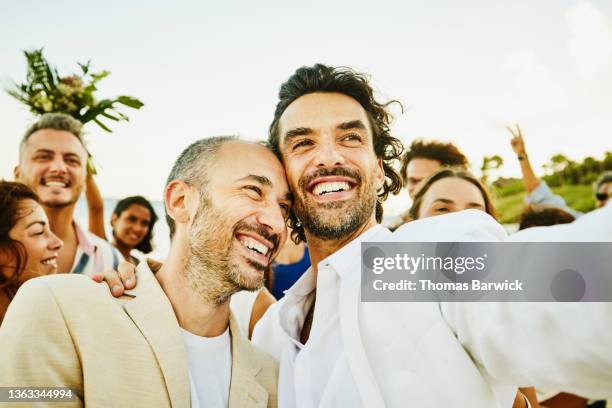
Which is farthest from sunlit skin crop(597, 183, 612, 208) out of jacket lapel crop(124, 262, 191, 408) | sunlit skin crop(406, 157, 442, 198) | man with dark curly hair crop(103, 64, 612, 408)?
jacket lapel crop(124, 262, 191, 408)

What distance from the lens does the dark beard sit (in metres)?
2.14

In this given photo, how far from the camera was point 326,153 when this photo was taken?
2180mm

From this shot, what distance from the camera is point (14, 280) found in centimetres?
253

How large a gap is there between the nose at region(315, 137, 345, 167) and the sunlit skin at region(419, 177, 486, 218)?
1.26 meters

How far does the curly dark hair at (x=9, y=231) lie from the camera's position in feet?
8.29

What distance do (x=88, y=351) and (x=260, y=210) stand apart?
0.93 metres

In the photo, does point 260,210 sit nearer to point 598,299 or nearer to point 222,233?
point 222,233

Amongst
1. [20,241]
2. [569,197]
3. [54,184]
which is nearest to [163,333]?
[20,241]

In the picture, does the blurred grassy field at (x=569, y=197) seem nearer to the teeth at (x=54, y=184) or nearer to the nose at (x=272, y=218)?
the teeth at (x=54, y=184)

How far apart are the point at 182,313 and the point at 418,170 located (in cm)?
311

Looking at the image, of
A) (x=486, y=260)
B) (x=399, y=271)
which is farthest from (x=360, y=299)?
(x=486, y=260)

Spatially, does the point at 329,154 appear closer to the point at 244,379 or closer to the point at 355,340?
the point at 355,340

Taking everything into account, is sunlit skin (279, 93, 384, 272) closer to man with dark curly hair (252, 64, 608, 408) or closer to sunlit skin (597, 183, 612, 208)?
man with dark curly hair (252, 64, 608, 408)

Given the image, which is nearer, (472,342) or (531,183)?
(472,342)
